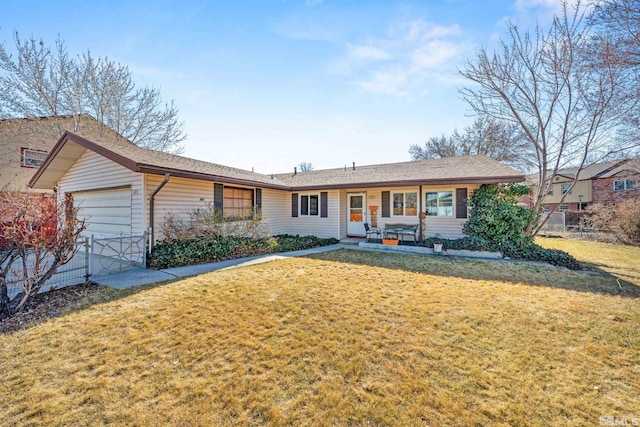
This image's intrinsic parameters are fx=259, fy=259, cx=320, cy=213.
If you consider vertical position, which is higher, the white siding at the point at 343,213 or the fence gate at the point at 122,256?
the white siding at the point at 343,213

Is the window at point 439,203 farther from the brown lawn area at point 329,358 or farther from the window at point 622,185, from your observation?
the window at point 622,185

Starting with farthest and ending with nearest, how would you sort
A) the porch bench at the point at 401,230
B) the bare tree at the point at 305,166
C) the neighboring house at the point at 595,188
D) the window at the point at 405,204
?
the bare tree at the point at 305,166 → the neighboring house at the point at 595,188 → the window at the point at 405,204 → the porch bench at the point at 401,230

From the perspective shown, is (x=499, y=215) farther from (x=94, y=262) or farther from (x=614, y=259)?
(x=94, y=262)

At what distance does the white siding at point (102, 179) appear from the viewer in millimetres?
7574

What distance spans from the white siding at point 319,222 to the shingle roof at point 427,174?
0.78 m

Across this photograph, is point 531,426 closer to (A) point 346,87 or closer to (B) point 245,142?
(A) point 346,87

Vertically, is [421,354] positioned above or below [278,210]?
below

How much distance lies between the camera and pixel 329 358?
2.94m

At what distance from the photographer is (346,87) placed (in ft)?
33.7

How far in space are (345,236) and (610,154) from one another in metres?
10.6

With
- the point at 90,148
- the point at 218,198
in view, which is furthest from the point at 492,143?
the point at 90,148

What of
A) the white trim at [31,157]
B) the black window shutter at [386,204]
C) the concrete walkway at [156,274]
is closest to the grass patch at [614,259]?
the black window shutter at [386,204]

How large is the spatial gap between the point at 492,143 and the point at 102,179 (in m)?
25.5

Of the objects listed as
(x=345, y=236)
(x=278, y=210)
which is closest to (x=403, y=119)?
(x=345, y=236)
